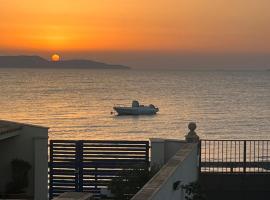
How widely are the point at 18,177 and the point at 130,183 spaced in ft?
15.1

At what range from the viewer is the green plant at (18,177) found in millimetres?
14023

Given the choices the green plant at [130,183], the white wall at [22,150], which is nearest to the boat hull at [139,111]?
the white wall at [22,150]

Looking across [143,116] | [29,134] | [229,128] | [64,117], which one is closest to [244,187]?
[29,134]

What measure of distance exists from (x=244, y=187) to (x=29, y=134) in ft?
15.8

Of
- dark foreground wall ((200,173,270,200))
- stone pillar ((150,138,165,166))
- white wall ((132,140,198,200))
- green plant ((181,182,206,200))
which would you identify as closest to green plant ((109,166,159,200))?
white wall ((132,140,198,200))

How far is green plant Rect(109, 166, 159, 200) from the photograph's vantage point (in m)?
9.89

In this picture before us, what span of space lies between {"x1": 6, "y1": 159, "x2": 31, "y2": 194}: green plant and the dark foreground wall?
3795mm

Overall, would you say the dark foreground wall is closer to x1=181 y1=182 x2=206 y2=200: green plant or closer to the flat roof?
x1=181 y1=182 x2=206 y2=200: green plant

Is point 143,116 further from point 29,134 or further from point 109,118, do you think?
point 29,134

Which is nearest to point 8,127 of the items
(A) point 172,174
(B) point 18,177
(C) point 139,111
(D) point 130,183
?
(B) point 18,177

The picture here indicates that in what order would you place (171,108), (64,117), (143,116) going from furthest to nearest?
(171,108)
(143,116)
(64,117)

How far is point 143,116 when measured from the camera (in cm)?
9156

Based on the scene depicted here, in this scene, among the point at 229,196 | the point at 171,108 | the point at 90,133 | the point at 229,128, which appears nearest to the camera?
the point at 229,196

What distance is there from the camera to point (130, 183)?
1014cm
